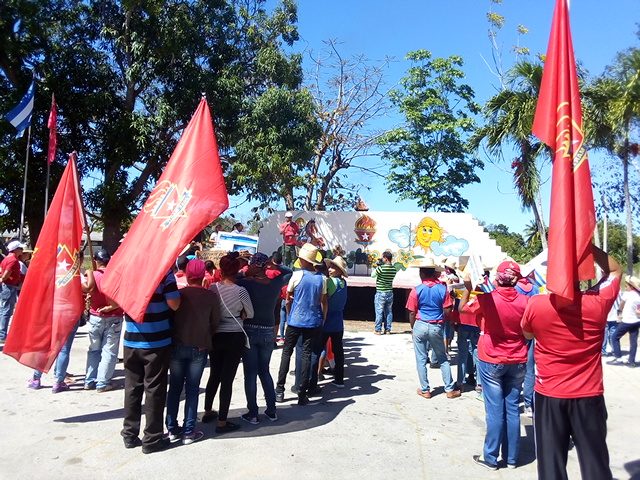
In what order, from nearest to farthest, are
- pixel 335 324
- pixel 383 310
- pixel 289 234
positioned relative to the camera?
pixel 335 324
pixel 383 310
pixel 289 234

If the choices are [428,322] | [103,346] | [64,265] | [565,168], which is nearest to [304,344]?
[428,322]

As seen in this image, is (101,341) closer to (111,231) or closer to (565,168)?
(565,168)

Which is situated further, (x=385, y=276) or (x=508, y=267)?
(x=385, y=276)

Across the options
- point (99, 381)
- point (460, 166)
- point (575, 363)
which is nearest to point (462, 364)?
point (575, 363)

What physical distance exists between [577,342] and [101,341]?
5.51 metres

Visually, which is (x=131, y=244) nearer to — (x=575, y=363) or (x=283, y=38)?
(x=575, y=363)

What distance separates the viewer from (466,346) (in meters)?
7.34

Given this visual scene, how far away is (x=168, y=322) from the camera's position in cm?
491

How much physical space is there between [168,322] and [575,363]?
11.2 feet

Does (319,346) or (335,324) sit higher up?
(335,324)

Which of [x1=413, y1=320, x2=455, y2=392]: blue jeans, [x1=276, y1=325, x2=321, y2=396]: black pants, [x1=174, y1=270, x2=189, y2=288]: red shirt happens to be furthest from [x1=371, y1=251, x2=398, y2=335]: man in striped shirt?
[x1=276, y1=325, x2=321, y2=396]: black pants

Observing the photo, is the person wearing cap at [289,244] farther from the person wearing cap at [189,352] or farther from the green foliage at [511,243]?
the green foliage at [511,243]

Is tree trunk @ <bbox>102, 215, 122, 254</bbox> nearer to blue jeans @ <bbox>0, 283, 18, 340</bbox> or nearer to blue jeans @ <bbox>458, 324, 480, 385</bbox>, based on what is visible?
blue jeans @ <bbox>0, 283, 18, 340</bbox>

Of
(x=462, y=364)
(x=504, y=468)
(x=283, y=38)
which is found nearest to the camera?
(x=504, y=468)
